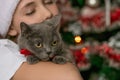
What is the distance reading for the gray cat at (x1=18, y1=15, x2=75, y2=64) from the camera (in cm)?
146

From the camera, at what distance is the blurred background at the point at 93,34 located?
9.14 ft

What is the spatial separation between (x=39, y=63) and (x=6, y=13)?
0.95ft

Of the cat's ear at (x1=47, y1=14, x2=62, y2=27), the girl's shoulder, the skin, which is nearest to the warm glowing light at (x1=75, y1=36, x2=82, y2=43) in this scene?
the skin

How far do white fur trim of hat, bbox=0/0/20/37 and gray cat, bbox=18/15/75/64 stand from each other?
0.11 metres

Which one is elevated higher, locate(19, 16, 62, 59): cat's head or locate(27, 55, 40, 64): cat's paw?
locate(19, 16, 62, 59): cat's head

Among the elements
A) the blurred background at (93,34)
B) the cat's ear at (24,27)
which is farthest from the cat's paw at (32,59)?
the blurred background at (93,34)

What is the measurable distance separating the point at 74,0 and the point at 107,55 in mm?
534

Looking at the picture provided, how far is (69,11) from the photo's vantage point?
3.01 metres

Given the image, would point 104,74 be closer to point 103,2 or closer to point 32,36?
point 103,2

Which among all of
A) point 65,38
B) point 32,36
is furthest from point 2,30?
point 65,38

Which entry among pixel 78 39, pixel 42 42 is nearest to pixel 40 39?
pixel 42 42

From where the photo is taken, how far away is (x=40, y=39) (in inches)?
57.4

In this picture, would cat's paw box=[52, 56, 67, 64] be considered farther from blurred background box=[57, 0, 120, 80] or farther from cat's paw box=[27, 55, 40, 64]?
blurred background box=[57, 0, 120, 80]

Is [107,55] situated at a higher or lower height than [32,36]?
lower
